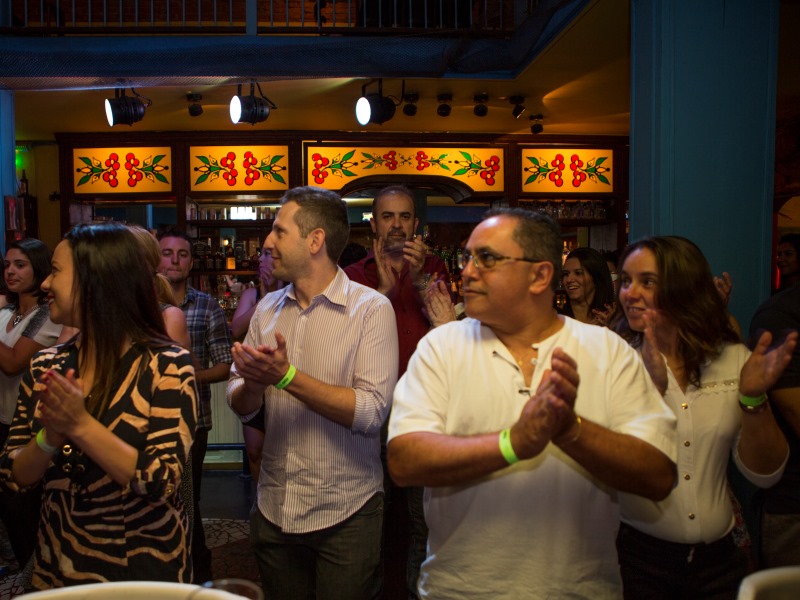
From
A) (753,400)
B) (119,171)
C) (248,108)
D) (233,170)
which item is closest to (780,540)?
(753,400)

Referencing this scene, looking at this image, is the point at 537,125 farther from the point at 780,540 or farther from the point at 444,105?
the point at 780,540

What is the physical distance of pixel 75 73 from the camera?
5.07 metres

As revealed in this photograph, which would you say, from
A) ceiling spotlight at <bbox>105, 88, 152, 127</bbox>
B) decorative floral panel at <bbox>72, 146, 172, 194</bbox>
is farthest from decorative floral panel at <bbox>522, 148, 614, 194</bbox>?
ceiling spotlight at <bbox>105, 88, 152, 127</bbox>

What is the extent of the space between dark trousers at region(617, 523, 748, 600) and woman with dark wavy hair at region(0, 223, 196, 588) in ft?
3.83

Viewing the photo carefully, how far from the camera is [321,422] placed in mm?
2074

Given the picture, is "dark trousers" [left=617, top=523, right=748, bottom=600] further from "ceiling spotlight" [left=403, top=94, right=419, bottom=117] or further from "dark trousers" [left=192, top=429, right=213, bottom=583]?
"ceiling spotlight" [left=403, top=94, right=419, bottom=117]

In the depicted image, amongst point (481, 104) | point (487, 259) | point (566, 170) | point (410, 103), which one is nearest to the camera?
point (487, 259)

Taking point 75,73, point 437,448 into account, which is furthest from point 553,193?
point 437,448

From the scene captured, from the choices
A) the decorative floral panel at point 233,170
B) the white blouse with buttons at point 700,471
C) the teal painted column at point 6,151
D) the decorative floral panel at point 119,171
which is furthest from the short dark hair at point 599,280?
the decorative floral panel at point 119,171

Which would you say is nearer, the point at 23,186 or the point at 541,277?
the point at 541,277

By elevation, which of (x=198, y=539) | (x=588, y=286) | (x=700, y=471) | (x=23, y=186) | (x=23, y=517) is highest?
(x=23, y=186)

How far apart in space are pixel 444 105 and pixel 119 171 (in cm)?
348

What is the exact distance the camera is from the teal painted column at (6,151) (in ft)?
18.8

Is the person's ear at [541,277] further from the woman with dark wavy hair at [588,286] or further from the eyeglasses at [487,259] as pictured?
the woman with dark wavy hair at [588,286]
